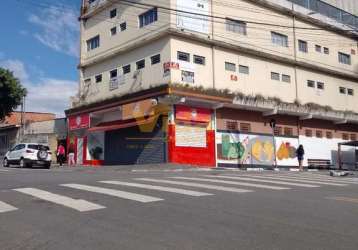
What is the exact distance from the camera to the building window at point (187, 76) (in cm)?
2953

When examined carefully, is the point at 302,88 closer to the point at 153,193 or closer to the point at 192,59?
the point at 192,59

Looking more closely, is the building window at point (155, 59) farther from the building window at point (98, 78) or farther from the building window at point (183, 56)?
the building window at point (98, 78)

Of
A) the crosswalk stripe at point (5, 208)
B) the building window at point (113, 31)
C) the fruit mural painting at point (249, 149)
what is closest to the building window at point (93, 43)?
the building window at point (113, 31)

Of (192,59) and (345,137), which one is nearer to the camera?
(192,59)

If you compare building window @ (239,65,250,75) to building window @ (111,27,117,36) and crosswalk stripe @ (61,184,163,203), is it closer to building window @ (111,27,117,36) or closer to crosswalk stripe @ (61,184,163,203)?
building window @ (111,27,117,36)

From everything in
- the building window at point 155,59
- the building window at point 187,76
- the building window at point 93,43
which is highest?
the building window at point 93,43

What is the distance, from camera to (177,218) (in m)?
8.05

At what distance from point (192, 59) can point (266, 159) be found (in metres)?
9.62

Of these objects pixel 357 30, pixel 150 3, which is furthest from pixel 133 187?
pixel 357 30

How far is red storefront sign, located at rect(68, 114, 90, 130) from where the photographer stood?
113ft

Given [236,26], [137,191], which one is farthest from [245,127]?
[137,191]

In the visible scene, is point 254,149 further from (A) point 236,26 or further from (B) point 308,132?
(A) point 236,26

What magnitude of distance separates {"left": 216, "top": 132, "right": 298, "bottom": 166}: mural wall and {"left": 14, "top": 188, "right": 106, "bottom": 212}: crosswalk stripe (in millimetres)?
19788

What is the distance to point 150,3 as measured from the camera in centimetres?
3136
